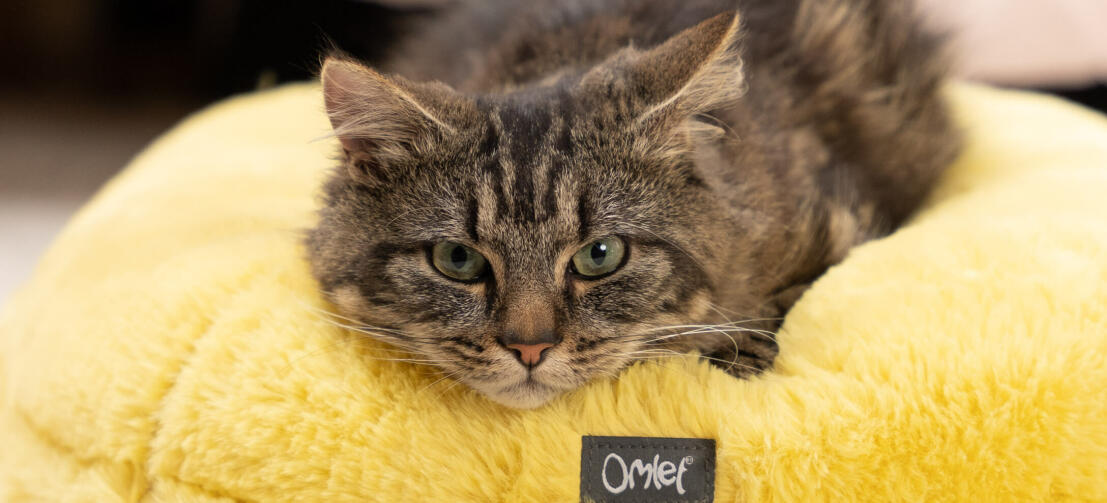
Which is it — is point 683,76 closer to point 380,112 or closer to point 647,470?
point 380,112

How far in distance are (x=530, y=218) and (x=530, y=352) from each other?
0.55ft

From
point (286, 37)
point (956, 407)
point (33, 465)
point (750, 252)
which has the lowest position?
point (33, 465)

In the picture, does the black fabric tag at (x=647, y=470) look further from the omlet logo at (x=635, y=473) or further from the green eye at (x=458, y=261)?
the green eye at (x=458, y=261)

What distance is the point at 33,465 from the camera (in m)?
A: 1.27

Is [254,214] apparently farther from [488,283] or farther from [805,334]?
[805,334]

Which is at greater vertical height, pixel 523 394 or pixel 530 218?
pixel 530 218

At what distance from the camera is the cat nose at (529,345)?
1.03 metres

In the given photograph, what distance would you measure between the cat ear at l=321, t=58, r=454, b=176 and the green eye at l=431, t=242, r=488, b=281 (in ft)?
0.45

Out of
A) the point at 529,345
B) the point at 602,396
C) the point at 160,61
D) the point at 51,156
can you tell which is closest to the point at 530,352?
the point at 529,345

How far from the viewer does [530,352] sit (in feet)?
3.40

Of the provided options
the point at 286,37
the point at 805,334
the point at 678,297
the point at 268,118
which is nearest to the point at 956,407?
the point at 805,334

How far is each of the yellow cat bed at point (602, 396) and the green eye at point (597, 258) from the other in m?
0.14

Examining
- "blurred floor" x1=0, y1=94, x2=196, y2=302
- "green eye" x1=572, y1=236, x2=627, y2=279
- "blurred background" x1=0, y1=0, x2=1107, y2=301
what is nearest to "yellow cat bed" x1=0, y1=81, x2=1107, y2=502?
"green eye" x1=572, y1=236, x2=627, y2=279

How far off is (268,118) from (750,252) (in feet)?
5.42
